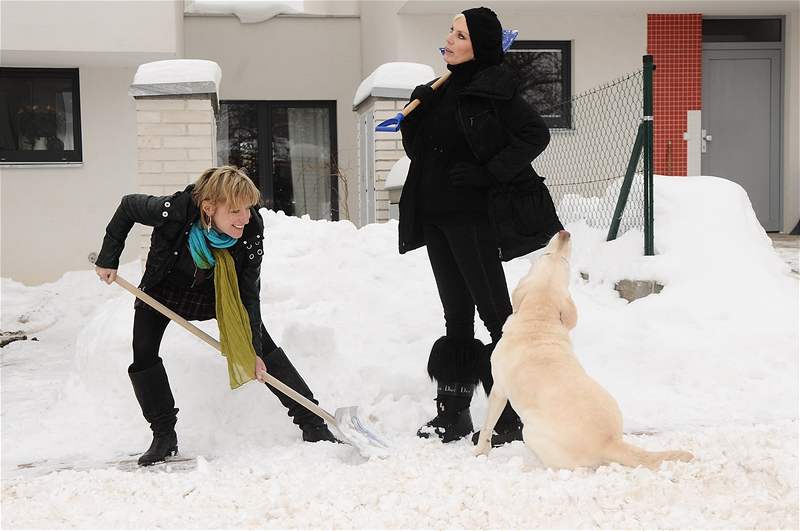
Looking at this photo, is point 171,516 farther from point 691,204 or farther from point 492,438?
point 691,204

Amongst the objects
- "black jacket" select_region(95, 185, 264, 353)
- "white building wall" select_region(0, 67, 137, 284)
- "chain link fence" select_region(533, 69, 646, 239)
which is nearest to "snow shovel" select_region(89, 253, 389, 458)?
"black jacket" select_region(95, 185, 264, 353)

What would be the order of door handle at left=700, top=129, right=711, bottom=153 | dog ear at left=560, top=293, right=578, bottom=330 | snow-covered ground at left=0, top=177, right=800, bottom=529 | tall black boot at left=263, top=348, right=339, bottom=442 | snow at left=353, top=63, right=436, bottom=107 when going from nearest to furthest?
snow-covered ground at left=0, top=177, right=800, bottom=529 < dog ear at left=560, top=293, right=578, bottom=330 < tall black boot at left=263, top=348, right=339, bottom=442 < snow at left=353, top=63, right=436, bottom=107 < door handle at left=700, top=129, right=711, bottom=153

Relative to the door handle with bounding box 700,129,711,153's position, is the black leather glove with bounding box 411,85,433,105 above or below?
A: below

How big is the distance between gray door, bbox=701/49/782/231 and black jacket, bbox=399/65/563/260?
27.2 ft

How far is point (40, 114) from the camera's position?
10.6 m

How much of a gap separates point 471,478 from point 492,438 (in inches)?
24.6

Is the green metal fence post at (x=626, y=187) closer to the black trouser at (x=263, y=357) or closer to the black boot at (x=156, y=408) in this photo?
the black trouser at (x=263, y=357)

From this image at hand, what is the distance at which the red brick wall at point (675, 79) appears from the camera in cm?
1045

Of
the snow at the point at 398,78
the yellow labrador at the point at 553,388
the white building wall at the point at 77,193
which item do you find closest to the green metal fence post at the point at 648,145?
the snow at the point at 398,78

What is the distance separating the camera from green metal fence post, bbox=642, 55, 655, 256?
590 cm

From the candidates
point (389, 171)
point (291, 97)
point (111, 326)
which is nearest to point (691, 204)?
point (389, 171)

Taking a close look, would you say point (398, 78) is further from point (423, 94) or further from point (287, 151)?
point (287, 151)

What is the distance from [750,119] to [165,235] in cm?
949

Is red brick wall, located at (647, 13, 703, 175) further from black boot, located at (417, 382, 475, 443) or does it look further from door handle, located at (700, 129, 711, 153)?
black boot, located at (417, 382, 475, 443)
